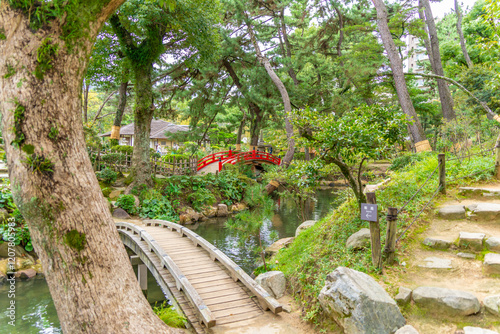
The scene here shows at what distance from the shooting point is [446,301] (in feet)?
11.8

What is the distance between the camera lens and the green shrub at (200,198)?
14170 millimetres

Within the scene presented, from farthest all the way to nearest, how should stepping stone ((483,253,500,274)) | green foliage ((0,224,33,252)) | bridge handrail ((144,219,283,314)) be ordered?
green foliage ((0,224,33,252)) < bridge handrail ((144,219,283,314)) < stepping stone ((483,253,500,274))

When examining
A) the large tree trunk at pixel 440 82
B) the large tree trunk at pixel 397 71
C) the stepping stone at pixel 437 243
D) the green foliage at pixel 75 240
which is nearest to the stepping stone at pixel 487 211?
the stepping stone at pixel 437 243

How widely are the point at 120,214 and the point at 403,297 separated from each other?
33.7ft

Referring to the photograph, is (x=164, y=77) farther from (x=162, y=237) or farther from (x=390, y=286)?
(x=390, y=286)

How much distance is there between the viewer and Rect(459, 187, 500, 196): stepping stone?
5875mm

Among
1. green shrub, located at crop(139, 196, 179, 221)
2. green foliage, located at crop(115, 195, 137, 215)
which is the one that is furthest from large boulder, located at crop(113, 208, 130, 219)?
green shrub, located at crop(139, 196, 179, 221)

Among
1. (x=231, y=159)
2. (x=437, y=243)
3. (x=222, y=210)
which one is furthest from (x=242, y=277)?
(x=231, y=159)

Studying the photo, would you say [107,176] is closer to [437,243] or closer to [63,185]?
[63,185]

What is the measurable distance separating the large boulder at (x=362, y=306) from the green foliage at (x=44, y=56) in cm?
414

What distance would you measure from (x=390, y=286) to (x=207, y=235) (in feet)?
28.4

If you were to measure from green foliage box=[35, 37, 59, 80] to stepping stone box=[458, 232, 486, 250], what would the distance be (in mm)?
6031

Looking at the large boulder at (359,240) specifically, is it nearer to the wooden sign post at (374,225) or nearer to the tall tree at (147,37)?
the wooden sign post at (374,225)

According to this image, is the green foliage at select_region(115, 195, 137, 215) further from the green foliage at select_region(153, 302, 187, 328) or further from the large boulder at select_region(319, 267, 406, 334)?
the large boulder at select_region(319, 267, 406, 334)
